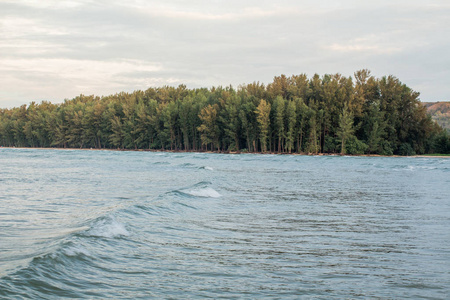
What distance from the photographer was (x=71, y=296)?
16.5ft

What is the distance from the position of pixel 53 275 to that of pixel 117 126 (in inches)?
3855

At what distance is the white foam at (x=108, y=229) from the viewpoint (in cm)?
845

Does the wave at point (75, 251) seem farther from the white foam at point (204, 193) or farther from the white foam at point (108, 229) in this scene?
the white foam at point (204, 193)

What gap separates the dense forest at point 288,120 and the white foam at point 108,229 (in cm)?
6160

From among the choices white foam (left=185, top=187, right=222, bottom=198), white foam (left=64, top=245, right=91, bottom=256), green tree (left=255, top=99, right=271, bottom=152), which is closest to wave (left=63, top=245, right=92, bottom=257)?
white foam (left=64, top=245, right=91, bottom=256)

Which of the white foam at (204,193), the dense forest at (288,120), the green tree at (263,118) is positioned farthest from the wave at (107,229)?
the green tree at (263,118)

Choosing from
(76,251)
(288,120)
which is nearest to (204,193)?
(76,251)

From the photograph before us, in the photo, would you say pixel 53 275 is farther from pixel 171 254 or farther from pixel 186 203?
pixel 186 203

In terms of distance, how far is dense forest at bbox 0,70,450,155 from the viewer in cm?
6912

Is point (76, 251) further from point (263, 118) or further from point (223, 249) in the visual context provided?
point (263, 118)

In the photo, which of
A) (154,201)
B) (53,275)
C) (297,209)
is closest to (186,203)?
(154,201)

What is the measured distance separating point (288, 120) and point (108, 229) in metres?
65.8

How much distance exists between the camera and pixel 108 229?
885 cm

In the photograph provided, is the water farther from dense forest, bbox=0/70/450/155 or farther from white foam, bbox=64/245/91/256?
dense forest, bbox=0/70/450/155
